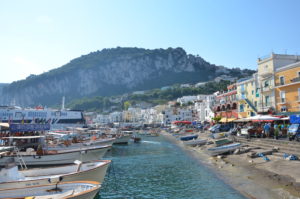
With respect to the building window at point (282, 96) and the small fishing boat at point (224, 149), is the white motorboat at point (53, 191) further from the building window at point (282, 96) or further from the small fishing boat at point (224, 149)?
the building window at point (282, 96)

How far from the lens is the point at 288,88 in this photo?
119 feet

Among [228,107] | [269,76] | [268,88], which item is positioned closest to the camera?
[269,76]

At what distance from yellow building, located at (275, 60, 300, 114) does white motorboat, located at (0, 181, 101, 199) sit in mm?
33517

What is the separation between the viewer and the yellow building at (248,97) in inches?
1875

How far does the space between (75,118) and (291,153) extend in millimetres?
62948

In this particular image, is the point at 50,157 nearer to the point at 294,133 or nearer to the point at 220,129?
the point at 294,133

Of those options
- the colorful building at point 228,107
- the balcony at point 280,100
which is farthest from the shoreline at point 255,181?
the colorful building at point 228,107

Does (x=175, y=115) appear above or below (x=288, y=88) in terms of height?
below

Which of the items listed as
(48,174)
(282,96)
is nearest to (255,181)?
(48,174)

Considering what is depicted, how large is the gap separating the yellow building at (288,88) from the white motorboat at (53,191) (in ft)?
110

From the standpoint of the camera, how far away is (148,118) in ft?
501

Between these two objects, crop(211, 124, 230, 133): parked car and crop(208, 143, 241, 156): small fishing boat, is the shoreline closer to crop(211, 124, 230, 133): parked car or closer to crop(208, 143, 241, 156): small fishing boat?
crop(208, 143, 241, 156): small fishing boat

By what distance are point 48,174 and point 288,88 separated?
35907 millimetres

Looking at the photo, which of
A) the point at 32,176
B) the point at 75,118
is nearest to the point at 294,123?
the point at 32,176
